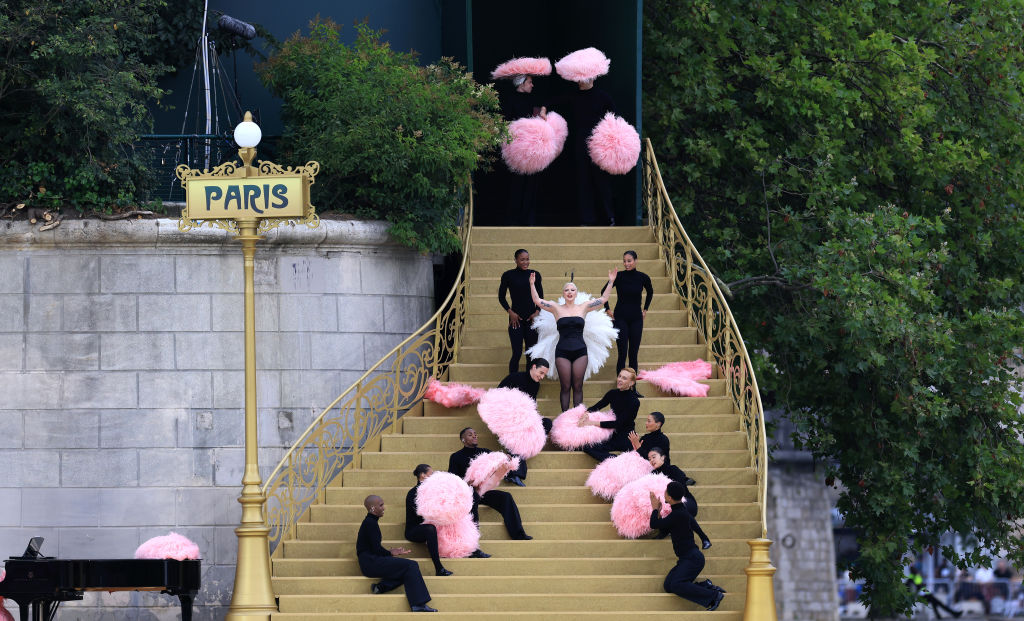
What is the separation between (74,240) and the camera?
16.6 metres

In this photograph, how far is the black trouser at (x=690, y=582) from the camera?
13891 millimetres

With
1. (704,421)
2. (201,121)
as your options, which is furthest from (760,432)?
(201,121)

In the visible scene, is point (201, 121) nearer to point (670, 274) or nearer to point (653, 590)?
point (670, 274)

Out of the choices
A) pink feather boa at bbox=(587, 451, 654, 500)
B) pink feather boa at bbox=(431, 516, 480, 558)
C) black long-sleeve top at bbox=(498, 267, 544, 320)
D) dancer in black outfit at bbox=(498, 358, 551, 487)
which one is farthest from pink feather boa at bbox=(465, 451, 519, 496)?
black long-sleeve top at bbox=(498, 267, 544, 320)

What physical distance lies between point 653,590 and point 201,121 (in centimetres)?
893

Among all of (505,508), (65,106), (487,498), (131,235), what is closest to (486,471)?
(487,498)

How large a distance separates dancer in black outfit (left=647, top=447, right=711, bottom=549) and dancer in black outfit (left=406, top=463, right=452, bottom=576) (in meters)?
2.11

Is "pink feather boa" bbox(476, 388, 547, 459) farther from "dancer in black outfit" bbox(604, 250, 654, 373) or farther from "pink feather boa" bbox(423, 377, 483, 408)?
"dancer in black outfit" bbox(604, 250, 654, 373)

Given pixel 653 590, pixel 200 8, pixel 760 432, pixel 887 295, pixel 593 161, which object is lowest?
pixel 653 590

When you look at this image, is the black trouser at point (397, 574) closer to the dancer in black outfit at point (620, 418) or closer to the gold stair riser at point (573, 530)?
the gold stair riser at point (573, 530)

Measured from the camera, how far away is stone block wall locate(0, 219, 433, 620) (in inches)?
645

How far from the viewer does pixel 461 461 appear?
49.7 feet

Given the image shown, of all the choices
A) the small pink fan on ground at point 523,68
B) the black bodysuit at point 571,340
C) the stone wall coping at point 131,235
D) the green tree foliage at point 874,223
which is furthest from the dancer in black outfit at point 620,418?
the small pink fan on ground at point 523,68

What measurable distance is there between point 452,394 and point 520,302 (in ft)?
4.36
